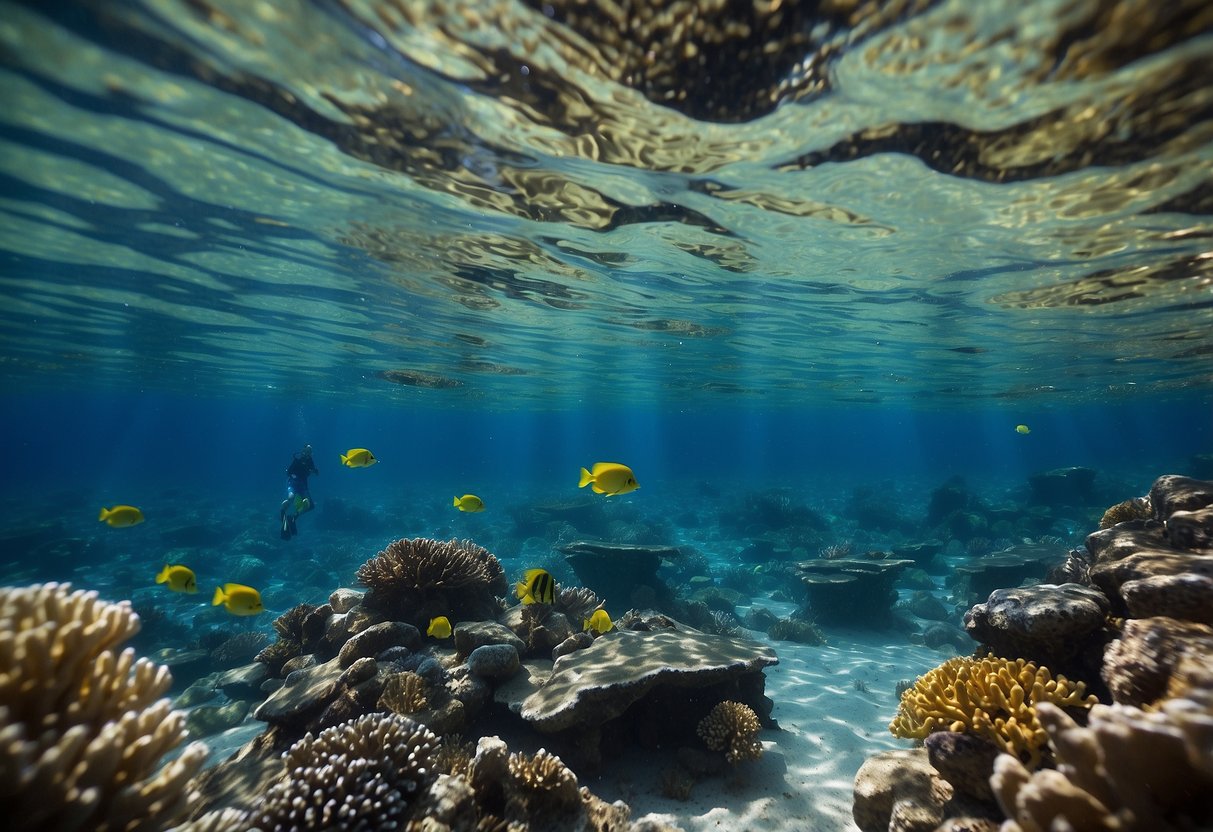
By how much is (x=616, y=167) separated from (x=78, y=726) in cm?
916

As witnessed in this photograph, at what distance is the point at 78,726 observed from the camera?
7.88 ft

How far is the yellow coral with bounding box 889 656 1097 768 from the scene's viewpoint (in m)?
3.65

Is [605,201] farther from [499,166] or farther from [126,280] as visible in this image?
[126,280]

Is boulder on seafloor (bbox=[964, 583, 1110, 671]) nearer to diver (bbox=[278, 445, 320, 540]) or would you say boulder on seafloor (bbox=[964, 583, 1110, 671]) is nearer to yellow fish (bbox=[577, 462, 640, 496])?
yellow fish (bbox=[577, 462, 640, 496])

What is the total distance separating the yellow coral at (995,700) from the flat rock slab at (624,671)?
228cm

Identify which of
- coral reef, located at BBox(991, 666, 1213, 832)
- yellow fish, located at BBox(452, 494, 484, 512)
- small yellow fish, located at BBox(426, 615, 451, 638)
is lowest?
small yellow fish, located at BBox(426, 615, 451, 638)

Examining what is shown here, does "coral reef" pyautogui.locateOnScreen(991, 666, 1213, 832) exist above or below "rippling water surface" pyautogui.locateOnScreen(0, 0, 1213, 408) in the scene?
below

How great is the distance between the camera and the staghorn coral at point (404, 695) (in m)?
5.54

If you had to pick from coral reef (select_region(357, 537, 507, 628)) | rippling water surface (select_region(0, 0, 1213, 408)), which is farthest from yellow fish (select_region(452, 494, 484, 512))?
rippling water surface (select_region(0, 0, 1213, 408))

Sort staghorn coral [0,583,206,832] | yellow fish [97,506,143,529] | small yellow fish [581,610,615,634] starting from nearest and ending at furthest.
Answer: staghorn coral [0,583,206,832] → small yellow fish [581,610,615,634] → yellow fish [97,506,143,529]

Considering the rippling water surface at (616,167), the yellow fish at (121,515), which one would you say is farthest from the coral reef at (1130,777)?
the yellow fish at (121,515)

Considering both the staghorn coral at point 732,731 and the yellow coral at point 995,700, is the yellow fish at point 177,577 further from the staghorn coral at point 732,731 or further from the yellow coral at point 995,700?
the yellow coral at point 995,700

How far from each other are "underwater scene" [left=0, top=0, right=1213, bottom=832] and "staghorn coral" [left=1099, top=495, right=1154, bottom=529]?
0.05 metres

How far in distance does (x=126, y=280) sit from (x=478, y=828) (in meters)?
19.2
